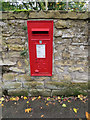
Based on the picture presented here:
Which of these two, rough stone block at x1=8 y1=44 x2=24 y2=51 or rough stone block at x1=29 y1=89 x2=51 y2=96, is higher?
rough stone block at x1=8 y1=44 x2=24 y2=51

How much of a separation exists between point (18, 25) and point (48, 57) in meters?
0.92

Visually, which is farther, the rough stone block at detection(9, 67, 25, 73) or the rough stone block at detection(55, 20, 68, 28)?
the rough stone block at detection(9, 67, 25, 73)

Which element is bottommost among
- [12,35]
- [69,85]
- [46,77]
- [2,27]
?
[69,85]

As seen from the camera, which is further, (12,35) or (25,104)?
(25,104)

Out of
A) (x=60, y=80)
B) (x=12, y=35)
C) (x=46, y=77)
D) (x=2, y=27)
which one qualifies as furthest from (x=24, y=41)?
(x=60, y=80)

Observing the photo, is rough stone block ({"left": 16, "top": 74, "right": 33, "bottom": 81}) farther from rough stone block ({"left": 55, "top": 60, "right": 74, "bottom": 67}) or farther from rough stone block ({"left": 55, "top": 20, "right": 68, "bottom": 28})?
rough stone block ({"left": 55, "top": 20, "right": 68, "bottom": 28})

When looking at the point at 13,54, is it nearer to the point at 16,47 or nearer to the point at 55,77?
the point at 16,47

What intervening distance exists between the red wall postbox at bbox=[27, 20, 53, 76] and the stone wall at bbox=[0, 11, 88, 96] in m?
0.12

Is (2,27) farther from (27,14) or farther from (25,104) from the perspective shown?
(25,104)

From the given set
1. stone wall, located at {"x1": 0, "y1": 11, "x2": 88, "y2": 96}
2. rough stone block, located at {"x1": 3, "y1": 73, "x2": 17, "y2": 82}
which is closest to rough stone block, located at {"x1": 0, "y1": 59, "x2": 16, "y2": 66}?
stone wall, located at {"x1": 0, "y1": 11, "x2": 88, "y2": 96}

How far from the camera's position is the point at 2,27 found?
1909mm

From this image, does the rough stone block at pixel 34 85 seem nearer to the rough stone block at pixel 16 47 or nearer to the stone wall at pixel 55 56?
the stone wall at pixel 55 56

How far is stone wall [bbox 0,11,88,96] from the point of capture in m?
1.86

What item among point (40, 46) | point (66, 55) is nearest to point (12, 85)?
point (40, 46)
